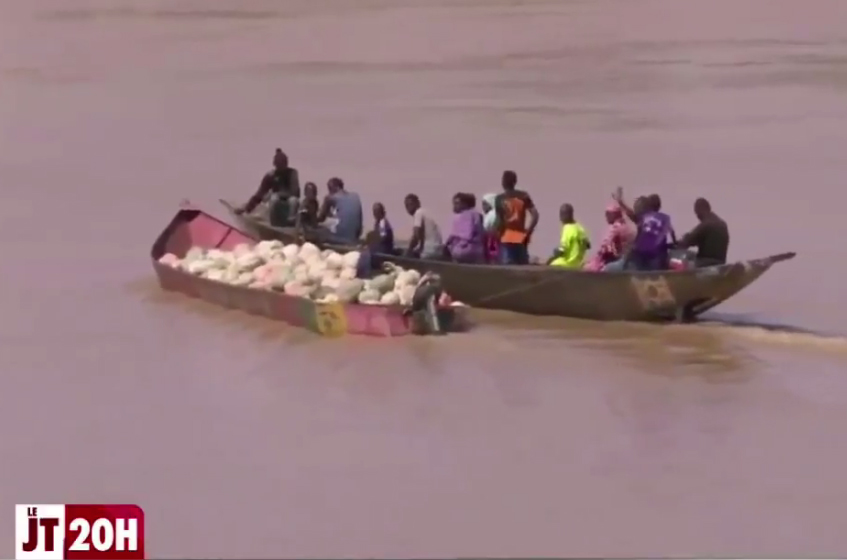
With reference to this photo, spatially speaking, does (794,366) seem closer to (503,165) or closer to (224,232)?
(224,232)

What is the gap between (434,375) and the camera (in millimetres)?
11148

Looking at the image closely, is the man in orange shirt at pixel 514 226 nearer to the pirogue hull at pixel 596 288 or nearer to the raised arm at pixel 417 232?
the pirogue hull at pixel 596 288

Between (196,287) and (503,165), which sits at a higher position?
(503,165)

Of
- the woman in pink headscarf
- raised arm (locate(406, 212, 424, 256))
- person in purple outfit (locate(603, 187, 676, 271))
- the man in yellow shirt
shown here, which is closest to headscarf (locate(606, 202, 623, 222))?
the woman in pink headscarf

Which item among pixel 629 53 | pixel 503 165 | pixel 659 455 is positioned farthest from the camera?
pixel 629 53

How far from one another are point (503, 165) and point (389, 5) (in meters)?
11.8

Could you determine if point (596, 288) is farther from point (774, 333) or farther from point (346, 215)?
point (346, 215)

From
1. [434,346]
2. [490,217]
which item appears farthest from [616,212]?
[434,346]

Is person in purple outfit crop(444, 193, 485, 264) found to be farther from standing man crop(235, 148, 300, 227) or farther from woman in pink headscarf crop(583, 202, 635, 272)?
standing man crop(235, 148, 300, 227)

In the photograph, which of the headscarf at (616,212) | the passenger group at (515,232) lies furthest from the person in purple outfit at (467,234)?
the headscarf at (616,212)

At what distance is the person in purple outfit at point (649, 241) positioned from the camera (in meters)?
11.9

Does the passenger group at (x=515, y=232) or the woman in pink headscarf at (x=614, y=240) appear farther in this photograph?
the woman in pink headscarf at (x=614, y=240)

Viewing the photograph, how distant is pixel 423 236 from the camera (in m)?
12.7

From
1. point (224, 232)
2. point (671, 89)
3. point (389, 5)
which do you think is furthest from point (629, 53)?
point (224, 232)
